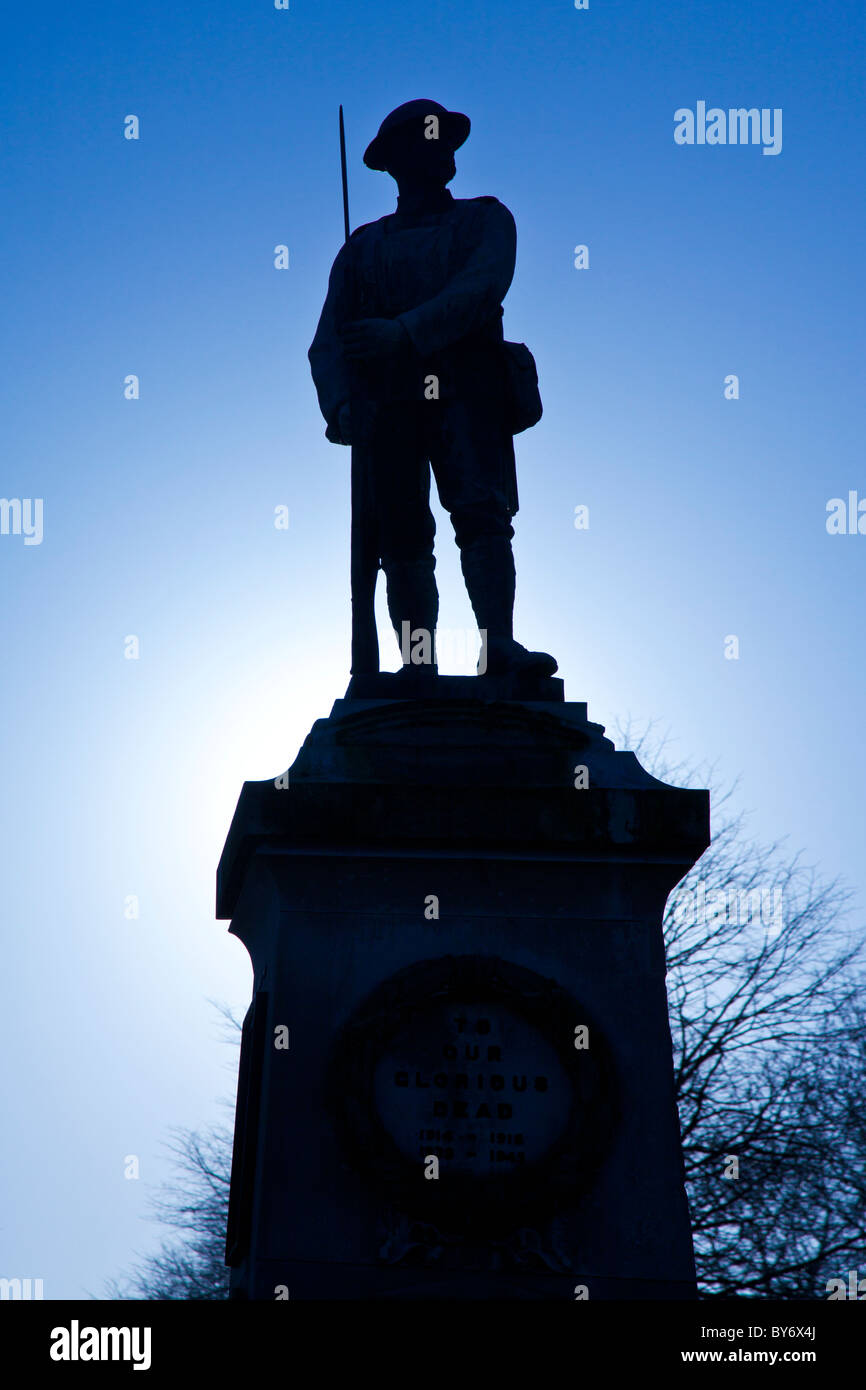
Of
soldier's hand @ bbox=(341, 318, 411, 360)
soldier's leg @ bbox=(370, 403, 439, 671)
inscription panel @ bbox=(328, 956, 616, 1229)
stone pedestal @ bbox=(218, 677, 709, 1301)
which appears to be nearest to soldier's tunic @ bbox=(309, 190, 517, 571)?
soldier's leg @ bbox=(370, 403, 439, 671)

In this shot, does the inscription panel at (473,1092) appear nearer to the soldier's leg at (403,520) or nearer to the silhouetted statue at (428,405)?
the silhouetted statue at (428,405)

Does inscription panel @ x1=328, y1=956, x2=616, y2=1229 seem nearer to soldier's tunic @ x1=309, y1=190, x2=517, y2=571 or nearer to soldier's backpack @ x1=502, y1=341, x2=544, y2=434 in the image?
soldier's tunic @ x1=309, y1=190, x2=517, y2=571

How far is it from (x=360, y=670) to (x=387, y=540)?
642 mm

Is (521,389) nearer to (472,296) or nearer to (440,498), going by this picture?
(472,296)

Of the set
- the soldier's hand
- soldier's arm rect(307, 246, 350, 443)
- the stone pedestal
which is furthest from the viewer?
soldier's arm rect(307, 246, 350, 443)

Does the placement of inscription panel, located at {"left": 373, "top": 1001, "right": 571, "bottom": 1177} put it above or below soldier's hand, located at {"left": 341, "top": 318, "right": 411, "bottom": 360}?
below

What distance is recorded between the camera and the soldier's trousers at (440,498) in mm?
6660

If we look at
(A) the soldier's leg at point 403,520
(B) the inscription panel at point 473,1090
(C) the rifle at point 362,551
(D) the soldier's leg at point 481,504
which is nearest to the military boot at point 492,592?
(D) the soldier's leg at point 481,504

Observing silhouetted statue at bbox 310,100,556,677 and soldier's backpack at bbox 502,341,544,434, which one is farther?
soldier's backpack at bbox 502,341,544,434

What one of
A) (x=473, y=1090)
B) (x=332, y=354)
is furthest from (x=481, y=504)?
(x=473, y=1090)

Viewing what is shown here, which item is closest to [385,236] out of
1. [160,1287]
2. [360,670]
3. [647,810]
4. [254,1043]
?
[360,670]

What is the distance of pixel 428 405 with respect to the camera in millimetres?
6773

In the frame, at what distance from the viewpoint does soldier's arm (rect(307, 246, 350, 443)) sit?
22.3ft
